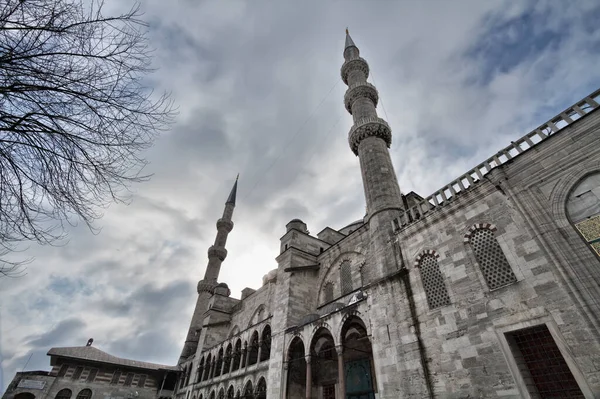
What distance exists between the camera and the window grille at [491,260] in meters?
7.63

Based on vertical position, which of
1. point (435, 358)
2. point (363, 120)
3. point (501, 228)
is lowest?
point (435, 358)

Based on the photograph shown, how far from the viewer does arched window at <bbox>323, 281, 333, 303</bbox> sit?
15813mm

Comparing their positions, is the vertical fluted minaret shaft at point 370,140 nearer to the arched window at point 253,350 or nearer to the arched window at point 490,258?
the arched window at point 490,258

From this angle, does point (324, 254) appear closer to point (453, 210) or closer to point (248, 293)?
point (453, 210)

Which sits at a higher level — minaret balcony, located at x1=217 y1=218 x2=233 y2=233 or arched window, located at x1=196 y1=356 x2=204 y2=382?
minaret balcony, located at x1=217 y1=218 x2=233 y2=233

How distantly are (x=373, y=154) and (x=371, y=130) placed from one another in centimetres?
170

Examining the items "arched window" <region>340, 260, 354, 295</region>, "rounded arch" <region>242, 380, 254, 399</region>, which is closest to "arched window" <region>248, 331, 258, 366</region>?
"rounded arch" <region>242, 380, 254, 399</region>

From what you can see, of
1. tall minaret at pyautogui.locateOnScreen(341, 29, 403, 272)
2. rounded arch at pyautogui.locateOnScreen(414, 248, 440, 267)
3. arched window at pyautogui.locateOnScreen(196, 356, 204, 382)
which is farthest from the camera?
arched window at pyautogui.locateOnScreen(196, 356, 204, 382)

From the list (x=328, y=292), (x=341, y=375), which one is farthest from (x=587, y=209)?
(x=328, y=292)

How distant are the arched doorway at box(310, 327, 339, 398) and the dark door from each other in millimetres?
1109

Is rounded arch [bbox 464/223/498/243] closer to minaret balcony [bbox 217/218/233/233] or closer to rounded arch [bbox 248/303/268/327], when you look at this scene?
rounded arch [bbox 248/303/268/327]

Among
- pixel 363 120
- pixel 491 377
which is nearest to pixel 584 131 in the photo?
pixel 491 377

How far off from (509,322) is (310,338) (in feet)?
26.0

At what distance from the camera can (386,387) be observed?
355 inches
